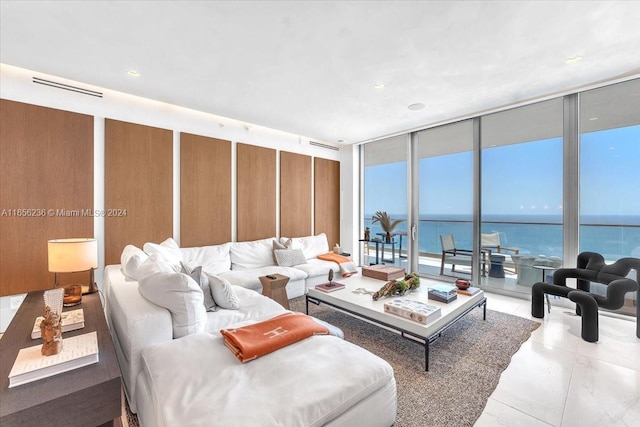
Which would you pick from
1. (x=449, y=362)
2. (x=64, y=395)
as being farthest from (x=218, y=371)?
(x=449, y=362)

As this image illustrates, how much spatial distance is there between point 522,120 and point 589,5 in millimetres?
2324

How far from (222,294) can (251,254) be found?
6.49ft

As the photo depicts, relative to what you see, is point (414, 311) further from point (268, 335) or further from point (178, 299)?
point (178, 299)

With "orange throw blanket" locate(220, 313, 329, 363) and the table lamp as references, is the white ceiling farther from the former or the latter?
"orange throw blanket" locate(220, 313, 329, 363)

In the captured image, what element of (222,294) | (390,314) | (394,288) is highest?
(222,294)

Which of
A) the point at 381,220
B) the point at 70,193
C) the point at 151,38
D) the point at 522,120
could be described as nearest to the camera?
the point at 151,38

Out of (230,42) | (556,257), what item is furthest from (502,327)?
(230,42)

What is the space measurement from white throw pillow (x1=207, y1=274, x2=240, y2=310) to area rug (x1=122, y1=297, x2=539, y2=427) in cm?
89

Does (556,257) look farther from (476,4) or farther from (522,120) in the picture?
(476,4)

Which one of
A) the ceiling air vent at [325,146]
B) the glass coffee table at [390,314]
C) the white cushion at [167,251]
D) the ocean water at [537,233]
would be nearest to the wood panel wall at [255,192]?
the ceiling air vent at [325,146]

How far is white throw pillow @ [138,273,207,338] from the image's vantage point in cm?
189

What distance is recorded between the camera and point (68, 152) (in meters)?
3.23

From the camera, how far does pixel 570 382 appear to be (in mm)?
2102

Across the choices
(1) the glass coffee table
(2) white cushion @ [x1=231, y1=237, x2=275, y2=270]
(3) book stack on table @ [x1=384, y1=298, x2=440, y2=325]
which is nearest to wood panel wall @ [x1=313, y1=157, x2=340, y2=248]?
(2) white cushion @ [x1=231, y1=237, x2=275, y2=270]
